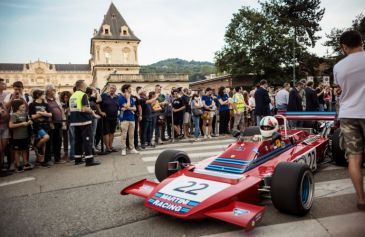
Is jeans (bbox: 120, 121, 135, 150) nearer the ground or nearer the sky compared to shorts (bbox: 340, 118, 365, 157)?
nearer the ground

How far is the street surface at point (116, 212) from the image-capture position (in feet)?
11.6

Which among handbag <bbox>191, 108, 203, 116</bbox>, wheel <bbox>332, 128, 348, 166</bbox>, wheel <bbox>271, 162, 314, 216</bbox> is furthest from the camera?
handbag <bbox>191, 108, 203, 116</bbox>

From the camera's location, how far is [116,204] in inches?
180

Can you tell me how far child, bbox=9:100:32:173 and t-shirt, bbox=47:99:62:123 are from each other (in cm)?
82

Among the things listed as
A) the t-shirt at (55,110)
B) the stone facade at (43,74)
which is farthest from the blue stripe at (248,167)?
the stone facade at (43,74)

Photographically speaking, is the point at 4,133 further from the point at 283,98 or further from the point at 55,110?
the point at 283,98

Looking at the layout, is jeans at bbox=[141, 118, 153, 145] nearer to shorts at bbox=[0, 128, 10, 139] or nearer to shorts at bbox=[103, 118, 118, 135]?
shorts at bbox=[103, 118, 118, 135]

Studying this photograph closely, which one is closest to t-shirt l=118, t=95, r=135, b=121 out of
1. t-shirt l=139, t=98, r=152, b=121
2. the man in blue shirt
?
the man in blue shirt

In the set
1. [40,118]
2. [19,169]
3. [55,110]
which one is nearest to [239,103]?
[55,110]

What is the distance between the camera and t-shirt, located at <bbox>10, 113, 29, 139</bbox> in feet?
23.1

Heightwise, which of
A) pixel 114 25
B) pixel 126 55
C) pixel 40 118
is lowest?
pixel 40 118

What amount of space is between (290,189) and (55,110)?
659 cm

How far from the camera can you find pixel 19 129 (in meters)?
7.10

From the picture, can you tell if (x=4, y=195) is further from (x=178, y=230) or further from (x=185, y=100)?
(x=185, y=100)
